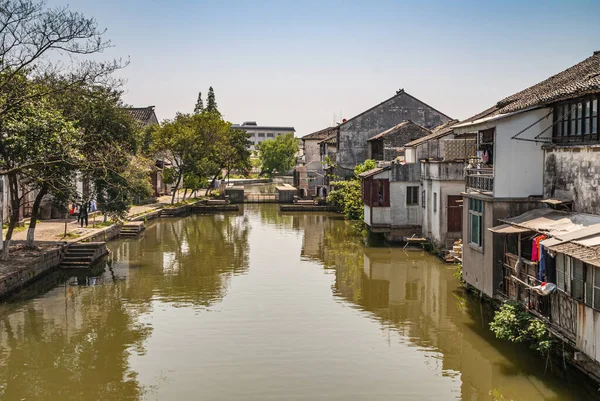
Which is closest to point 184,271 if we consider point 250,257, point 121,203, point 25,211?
point 250,257

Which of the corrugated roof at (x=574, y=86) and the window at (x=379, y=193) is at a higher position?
the corrugated roof at (x=574, y=86)

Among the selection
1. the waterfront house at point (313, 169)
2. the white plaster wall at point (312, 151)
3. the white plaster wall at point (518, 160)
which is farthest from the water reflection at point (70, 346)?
the white plaster wall at point (312, 151)

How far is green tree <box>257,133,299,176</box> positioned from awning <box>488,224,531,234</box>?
94.6 m

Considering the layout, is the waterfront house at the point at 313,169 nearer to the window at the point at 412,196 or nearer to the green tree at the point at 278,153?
the window at the point at 412,196

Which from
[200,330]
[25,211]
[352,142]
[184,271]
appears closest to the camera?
[200,330]

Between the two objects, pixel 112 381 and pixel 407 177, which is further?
pixel 407 177

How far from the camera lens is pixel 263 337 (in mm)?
16859

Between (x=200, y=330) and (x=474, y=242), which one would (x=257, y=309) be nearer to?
(x=200, y=330)

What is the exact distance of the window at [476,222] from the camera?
58.3 ft

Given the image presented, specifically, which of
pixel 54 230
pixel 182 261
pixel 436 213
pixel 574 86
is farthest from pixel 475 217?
pixel 54 230

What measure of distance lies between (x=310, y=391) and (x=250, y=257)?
1742 cm

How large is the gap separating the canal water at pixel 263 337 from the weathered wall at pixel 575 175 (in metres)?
3.82

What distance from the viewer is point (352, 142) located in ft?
171

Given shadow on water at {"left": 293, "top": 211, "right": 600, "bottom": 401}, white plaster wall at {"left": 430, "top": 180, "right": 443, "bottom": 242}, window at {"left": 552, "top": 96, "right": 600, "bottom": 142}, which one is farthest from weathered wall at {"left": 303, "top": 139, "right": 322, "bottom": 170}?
window at {"left": 552, "top": 96, "right": 600, "bottom": 142}
